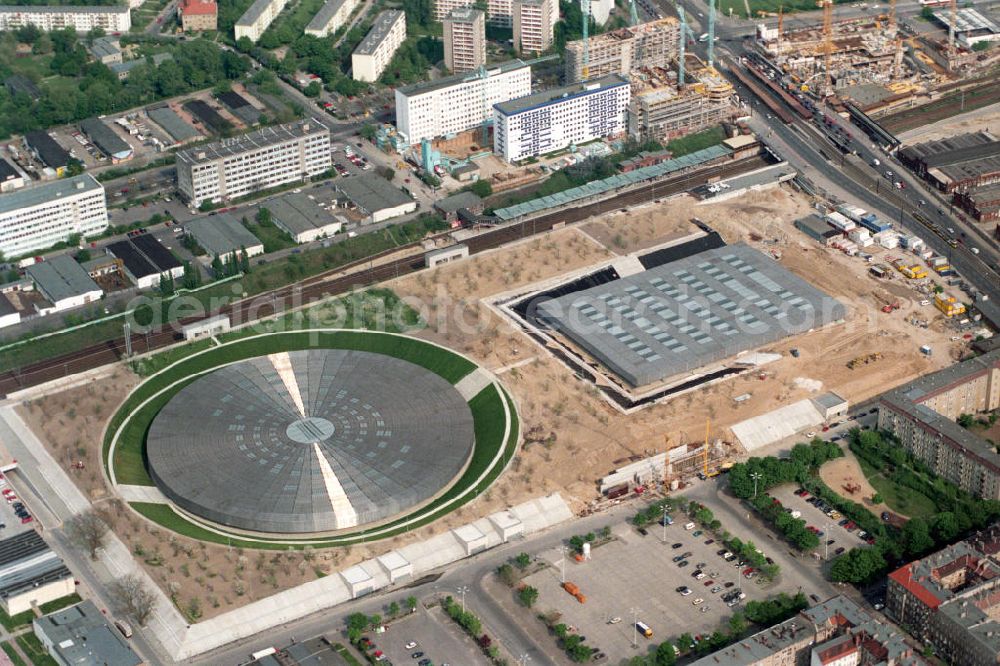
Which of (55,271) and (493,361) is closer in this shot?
(493,361)

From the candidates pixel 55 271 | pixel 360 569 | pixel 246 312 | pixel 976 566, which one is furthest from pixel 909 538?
pixel 55 271

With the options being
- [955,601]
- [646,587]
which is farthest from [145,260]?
[955,601]

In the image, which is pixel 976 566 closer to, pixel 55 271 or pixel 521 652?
pixel 521 652

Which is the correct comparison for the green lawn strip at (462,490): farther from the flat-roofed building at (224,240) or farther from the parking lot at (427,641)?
the flat-roofed building at (224,240)

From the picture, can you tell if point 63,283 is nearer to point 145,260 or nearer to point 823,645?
point 145,260

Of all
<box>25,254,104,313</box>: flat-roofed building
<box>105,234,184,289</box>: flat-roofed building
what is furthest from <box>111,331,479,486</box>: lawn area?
<box>25,254,104,313</box>: flat-roofed building

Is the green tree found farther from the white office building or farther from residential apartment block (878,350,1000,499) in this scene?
the white office building

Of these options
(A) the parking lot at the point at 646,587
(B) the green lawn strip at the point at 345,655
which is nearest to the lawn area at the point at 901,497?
(A) the parking lot at the point at 646,587
